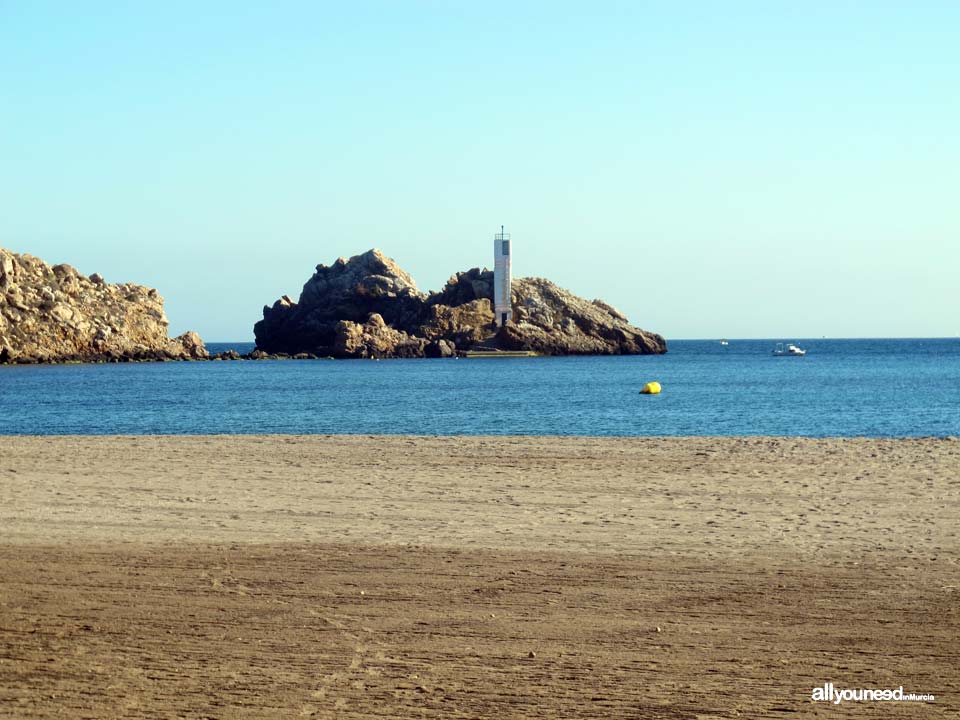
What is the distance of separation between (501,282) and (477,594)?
151 meters

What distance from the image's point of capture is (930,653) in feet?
27.0

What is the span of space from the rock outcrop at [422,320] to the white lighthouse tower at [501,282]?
5.50 feet

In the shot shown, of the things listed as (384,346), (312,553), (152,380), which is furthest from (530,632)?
(384,346)

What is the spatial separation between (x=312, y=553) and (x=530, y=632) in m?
3.92

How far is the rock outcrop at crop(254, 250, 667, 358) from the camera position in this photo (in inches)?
6329

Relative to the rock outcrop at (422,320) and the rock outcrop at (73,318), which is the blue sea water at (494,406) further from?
the rock outcrop at (422,320)

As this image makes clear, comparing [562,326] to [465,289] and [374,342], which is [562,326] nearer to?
[465,289]

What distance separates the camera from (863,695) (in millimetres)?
7371

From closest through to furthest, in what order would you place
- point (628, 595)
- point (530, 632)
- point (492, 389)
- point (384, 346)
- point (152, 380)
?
point (530, 632) → point (628, 595) → point (492, 389) → point (152, 380) → point (384, 346)

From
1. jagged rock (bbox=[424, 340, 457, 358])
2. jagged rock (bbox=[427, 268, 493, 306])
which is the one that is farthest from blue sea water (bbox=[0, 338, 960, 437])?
jagged rock (bbox=[427, 268, 493, 306])

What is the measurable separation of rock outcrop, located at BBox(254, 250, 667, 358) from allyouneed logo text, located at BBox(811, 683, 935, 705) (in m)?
150

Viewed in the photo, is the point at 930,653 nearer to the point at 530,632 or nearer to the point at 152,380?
the point at 530,632

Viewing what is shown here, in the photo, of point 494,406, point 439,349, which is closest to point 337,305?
point 439,349

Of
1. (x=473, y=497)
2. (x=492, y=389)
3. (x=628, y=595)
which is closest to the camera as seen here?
(x=628, y=595)
